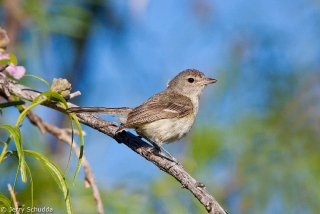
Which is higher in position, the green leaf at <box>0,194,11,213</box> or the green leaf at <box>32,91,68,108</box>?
the green leaf at <box>32,91,68,108</box>

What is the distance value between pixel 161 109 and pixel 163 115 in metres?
0.10

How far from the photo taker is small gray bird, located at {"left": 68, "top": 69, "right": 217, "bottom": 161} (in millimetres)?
3662

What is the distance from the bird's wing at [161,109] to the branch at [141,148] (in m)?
0.75

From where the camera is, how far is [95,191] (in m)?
2.27

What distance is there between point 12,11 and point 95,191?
2.24 meters

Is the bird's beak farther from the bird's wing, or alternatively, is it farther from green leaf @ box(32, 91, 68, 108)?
green leaf @ box(32, 91, 68, 108)

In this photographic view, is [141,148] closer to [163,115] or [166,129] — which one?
[166,129]

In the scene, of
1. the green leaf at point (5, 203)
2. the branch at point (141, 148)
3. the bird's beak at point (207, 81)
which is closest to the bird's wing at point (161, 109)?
the bird's beak at point (207, 81)

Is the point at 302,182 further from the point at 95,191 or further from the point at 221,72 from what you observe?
the point at 95,191

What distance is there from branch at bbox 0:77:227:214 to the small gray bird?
594 millimetres

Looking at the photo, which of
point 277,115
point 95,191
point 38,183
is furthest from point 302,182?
point 95,191

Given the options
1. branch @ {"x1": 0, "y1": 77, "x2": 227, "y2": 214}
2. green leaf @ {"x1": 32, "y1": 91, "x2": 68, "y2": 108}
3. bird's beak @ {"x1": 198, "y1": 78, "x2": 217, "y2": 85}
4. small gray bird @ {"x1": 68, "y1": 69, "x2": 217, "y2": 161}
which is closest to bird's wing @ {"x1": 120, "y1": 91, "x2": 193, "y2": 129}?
small gray bird @ {"x1": 68, "y1": 69, "x2": 217, "y2": 161}

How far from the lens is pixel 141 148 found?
2.59 m

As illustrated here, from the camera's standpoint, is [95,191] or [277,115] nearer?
[95,191]
